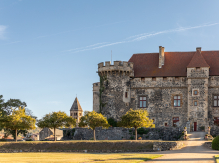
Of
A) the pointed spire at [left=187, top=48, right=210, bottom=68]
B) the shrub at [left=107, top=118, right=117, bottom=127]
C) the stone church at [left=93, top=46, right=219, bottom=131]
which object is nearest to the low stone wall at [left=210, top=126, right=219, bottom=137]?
the stone church at [left=93, top=46, right=219, bottom=131]

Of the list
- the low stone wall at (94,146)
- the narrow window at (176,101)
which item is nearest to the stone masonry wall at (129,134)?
the narrow window at (176,101)

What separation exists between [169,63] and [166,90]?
4903 millimetres

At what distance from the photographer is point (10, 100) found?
194ft

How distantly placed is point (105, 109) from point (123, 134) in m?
6.11

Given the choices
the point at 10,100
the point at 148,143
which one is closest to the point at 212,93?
the point at 148,143

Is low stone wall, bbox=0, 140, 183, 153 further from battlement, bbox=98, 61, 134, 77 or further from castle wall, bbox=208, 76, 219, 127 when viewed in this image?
castle wall, bbox=208, 76, 219, 127

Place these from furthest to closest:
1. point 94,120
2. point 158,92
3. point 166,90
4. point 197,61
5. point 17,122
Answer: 1. point 158,92
2. point 166,90
3. point 197,61
4. point 17,122
5. point 94,120

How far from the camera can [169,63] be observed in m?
52.2

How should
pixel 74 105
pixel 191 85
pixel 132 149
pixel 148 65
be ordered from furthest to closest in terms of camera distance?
1. pixel 74 105
2. pixel 148 65
3. pixel 191 85
4. pixel 132 149

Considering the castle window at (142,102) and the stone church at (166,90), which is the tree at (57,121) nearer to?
the stone church at (166,90)

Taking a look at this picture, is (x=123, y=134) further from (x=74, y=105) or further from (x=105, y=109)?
(x=74, y=105)

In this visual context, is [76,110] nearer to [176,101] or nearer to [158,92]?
[158,92]

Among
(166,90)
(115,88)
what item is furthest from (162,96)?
(115,88)

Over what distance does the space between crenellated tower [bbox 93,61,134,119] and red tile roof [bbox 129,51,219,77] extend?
2269 mm
